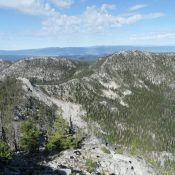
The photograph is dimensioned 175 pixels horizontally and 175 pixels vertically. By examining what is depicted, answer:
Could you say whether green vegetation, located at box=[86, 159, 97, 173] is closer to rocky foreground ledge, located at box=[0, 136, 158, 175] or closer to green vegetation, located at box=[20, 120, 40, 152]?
rocky foreground ledge, located at box=[0, 136, 158, 175]

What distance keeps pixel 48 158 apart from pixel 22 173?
21.1 meters

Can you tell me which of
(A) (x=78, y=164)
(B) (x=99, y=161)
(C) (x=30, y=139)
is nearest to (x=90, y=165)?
(A) (x=78, y=164)

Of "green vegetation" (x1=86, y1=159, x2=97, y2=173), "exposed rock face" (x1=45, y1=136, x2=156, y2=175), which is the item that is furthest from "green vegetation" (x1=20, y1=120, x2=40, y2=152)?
"green vegetation" (x1=86, y1=159, x2=97, y2=173)

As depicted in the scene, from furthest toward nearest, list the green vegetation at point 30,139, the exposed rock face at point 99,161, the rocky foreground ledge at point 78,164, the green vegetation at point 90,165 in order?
1. the green vegetation at point 30,139
2. the exposed rock face at point 99,161
3. the green vegetation at point 90,165
4. the rocky foreground ledge at point 78,164

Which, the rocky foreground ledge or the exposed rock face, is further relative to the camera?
the exposed rock face

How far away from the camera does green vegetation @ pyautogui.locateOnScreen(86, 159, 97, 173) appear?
92387 mm

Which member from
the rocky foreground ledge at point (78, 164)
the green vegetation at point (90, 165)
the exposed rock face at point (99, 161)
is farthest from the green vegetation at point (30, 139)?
the green vegetation at point (90, 165)

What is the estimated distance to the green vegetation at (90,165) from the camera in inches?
3637

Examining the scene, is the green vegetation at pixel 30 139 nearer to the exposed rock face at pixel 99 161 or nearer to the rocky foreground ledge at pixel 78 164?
the rocky foreground ledge at pixel 78 164

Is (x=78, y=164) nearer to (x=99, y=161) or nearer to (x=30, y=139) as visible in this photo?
(x=99, y=161)

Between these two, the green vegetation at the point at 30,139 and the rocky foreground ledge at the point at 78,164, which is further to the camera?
the green vegetation at the point at 30,139

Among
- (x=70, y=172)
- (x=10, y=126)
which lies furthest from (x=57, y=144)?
(x=10, y=126)

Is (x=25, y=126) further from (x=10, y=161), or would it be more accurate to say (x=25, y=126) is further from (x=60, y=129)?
(x=10, y=161)

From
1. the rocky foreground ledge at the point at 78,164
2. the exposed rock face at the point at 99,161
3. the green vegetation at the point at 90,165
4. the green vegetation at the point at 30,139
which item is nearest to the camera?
the rocky foreground ledge at the point at 78,164
